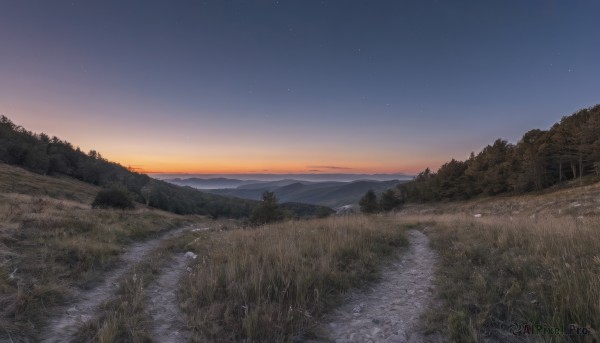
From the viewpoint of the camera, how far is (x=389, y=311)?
523 centimetres

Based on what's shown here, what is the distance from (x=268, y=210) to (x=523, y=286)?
3333cm

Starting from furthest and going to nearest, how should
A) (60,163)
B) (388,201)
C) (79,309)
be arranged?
(60,163), (388,201), (79,309)

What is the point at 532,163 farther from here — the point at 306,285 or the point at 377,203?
the point at 306,285

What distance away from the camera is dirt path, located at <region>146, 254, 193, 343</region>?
179 inches

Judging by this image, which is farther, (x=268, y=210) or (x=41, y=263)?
(x=268, y=210)

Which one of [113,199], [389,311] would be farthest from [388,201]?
[389,311]

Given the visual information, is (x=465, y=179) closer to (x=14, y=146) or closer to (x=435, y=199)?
(x=435, y=199)

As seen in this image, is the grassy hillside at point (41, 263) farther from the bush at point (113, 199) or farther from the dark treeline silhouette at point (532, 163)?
the dark treeline silhouette at point (532, 163)

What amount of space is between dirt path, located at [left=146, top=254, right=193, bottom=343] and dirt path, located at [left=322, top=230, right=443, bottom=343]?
2.30 m

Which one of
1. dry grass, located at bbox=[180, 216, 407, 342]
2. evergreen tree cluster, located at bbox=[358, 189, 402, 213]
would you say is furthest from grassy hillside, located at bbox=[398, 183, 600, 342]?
evergreen tree cluster, located at bbox=[358, 189, 402, 213]

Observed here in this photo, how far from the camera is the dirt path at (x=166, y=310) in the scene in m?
4.55

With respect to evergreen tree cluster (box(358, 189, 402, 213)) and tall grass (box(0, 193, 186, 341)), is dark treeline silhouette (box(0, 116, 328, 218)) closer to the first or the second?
evergreen tree cluster (box(358, 189, 402, 213))

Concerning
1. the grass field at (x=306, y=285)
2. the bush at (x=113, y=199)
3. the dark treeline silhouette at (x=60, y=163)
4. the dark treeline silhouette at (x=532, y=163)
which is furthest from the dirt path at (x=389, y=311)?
the dark treeline silhouette at (x=60, y=163)

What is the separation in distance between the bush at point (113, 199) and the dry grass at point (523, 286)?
1309 inches
